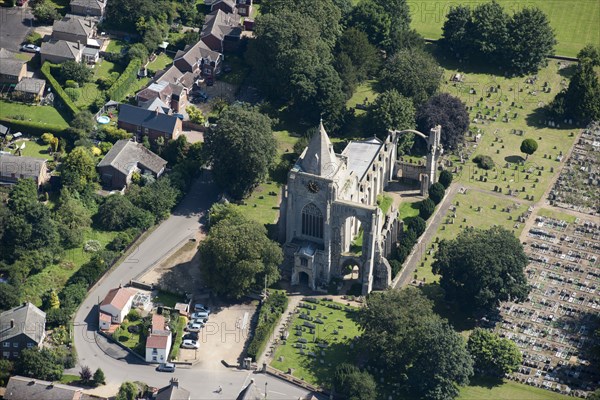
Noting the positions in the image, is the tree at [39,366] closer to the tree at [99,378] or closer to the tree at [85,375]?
the tree at [85,375]

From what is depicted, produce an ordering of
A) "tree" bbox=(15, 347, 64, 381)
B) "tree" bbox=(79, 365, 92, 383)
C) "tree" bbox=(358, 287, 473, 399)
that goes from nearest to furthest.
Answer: "tree" bbox=(358, 287, 473, 399) → "tree" bbox=(15, 347, 64, 381) → "tree" bbox=(79, 365, 92, 383)

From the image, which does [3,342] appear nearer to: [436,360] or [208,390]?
[208,390]

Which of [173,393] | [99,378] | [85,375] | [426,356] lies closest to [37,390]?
[85,375]

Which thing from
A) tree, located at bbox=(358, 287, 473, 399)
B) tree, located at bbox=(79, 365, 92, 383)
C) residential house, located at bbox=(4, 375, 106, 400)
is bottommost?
tree, located at bbox=(79, 365, 92, 383)

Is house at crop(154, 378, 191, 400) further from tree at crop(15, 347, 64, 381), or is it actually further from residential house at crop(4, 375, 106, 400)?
tree at crop(15, 347, 64, 381)

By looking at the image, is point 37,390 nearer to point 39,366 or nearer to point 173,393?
point 39,366

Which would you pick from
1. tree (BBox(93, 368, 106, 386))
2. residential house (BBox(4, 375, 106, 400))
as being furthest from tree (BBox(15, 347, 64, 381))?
tree (BBox(93, 368, 106, 386))
